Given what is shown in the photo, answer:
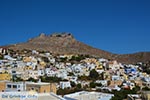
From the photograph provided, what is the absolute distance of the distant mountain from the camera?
108 metres

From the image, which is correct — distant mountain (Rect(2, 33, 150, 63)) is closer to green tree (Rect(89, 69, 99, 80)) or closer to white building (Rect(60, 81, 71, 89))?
green tree (Rect(89, 69, 99, 80))

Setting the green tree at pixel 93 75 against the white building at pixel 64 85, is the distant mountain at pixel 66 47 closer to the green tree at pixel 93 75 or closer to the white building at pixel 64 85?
the green tree at pixel 93 75

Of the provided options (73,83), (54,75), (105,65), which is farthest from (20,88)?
(105,65)

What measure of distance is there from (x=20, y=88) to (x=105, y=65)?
48.1m

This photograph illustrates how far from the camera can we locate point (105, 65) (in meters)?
76.2

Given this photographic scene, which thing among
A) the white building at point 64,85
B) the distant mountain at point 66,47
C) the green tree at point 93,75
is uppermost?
the distant mountain at point 66,47

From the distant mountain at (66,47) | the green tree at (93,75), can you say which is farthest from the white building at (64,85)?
the distant mountain at (66,47)

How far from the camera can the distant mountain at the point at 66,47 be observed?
353ft

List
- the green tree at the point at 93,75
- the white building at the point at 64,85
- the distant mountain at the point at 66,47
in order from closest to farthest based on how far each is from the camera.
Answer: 1. the white building at the point at 64,85
2. the green tree at the point at 93,75
3. the distant mountain at the point at 66,47

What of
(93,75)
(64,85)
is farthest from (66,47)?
(64,85)

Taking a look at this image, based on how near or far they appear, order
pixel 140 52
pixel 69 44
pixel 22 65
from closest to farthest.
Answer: pixel 22 65 < pixel 140 52 < pixel 69 44

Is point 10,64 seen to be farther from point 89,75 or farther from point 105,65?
point 105,65

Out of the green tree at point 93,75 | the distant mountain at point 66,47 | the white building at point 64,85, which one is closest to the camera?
the white building at point 64,85

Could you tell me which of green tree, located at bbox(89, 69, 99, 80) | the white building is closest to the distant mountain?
green tree, located at bbox(89, 69, 99, 80)
